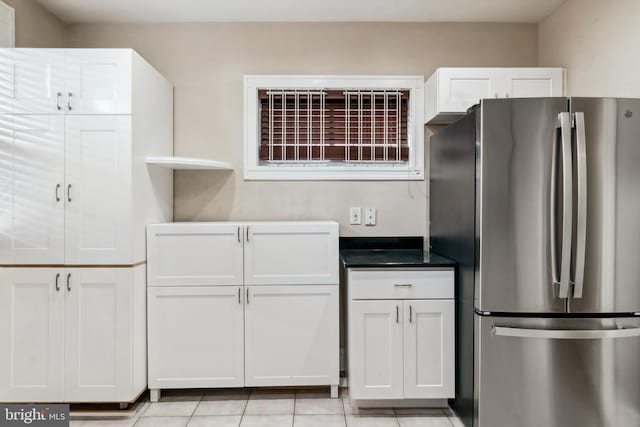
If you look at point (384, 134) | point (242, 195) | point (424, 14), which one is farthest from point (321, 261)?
point (424, 14)

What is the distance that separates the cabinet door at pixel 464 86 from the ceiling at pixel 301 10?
1.60 feet

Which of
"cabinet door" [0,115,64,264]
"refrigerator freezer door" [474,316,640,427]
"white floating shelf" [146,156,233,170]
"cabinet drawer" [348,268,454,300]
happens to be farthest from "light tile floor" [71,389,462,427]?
"white floating shelf" [146,156,233,170]

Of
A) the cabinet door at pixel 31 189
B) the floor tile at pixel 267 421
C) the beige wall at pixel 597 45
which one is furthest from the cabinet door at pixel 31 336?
the beige wall at pixel 597 45

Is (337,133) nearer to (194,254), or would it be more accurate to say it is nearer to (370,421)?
(194,254)

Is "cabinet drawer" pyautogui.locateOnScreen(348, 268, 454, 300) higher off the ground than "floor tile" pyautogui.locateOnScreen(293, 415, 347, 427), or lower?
higher

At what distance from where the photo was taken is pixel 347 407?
255 cm

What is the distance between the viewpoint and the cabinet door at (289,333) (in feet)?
8.50

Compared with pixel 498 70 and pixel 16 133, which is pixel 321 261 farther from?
pixel 16 133

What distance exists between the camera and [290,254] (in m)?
2.60

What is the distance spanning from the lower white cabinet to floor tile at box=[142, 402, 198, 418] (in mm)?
207

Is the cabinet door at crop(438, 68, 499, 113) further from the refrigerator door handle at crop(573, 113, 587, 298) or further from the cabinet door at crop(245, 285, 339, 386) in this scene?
the cabinet door at crop(245, 285, 339, 386)

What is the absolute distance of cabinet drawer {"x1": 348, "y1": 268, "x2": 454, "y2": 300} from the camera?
7.86 ft
